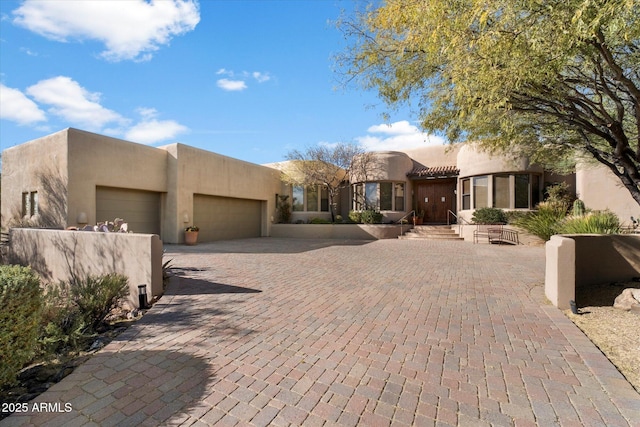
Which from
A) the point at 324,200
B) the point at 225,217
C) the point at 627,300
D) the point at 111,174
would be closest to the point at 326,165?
the point at 324,200

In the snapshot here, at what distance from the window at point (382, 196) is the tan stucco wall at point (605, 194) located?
9.10 meters

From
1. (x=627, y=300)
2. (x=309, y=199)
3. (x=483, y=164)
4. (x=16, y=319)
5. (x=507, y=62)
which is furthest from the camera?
(x=309, y=199)

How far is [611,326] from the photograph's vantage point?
15.2 ft

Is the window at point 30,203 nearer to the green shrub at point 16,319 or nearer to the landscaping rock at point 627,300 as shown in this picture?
the green shrub at point 16,319

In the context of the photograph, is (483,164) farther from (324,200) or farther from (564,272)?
(564,272)

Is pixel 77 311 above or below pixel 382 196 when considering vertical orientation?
below

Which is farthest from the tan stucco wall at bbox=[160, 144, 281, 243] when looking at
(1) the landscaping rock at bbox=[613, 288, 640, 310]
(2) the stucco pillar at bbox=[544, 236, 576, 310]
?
(1) the landscaping rock at bbox=[613, 288, 640, 310]

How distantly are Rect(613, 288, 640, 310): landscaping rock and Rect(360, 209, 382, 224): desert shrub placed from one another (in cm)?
1321

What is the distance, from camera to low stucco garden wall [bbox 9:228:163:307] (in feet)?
19.2

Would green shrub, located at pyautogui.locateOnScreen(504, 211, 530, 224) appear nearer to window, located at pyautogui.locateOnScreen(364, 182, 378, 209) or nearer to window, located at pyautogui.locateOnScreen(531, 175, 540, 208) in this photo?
window, located at pyautogui.locateOnScreen(531, 175, 540, 208)

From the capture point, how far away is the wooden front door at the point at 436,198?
2042cm

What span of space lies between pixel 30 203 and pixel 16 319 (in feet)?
47.7

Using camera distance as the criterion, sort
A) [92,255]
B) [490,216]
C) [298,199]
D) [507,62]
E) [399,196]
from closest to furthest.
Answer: [507,62]
[92,255]
[490,216]
[399,196]
[298,199]

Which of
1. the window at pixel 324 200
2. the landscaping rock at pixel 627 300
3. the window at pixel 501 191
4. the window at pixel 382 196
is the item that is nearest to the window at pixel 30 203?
the window at pixel 324 200
